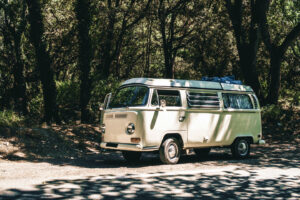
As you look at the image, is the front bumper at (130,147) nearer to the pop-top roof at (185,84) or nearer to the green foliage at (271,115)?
the pop-top roof at (185,84)

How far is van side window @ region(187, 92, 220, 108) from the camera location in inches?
440

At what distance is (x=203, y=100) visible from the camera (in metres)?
11.5

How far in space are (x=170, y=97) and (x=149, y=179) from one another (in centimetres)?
322

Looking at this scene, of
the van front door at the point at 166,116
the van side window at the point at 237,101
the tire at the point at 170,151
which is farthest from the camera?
the van side window at the point at 237,101

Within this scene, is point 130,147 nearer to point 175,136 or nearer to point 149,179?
point 175,136

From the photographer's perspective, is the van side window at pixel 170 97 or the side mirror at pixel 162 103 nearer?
the side mirror at pixel 162 103

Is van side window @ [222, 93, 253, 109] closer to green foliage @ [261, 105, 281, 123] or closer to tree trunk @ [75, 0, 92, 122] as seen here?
green foliage @ [261, 105, 281, 123]

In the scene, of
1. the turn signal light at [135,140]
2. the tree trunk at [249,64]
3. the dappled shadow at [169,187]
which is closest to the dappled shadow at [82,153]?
the turn signal light at [135,140]

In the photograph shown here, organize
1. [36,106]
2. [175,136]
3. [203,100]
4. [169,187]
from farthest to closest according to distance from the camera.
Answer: [36,106] < [203,100] < [175,136] < [169,187]

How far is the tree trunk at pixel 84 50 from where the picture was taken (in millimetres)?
16953

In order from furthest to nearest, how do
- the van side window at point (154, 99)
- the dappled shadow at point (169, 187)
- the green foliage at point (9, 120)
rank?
the green foliage at point (9, 120) → the van side window at point (154, 99) → the dappled shadow at point (169, 187)

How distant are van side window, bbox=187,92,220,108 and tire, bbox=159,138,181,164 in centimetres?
131

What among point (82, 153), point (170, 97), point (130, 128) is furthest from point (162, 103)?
point (82, 153)

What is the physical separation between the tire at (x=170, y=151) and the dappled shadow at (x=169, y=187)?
1.51m
